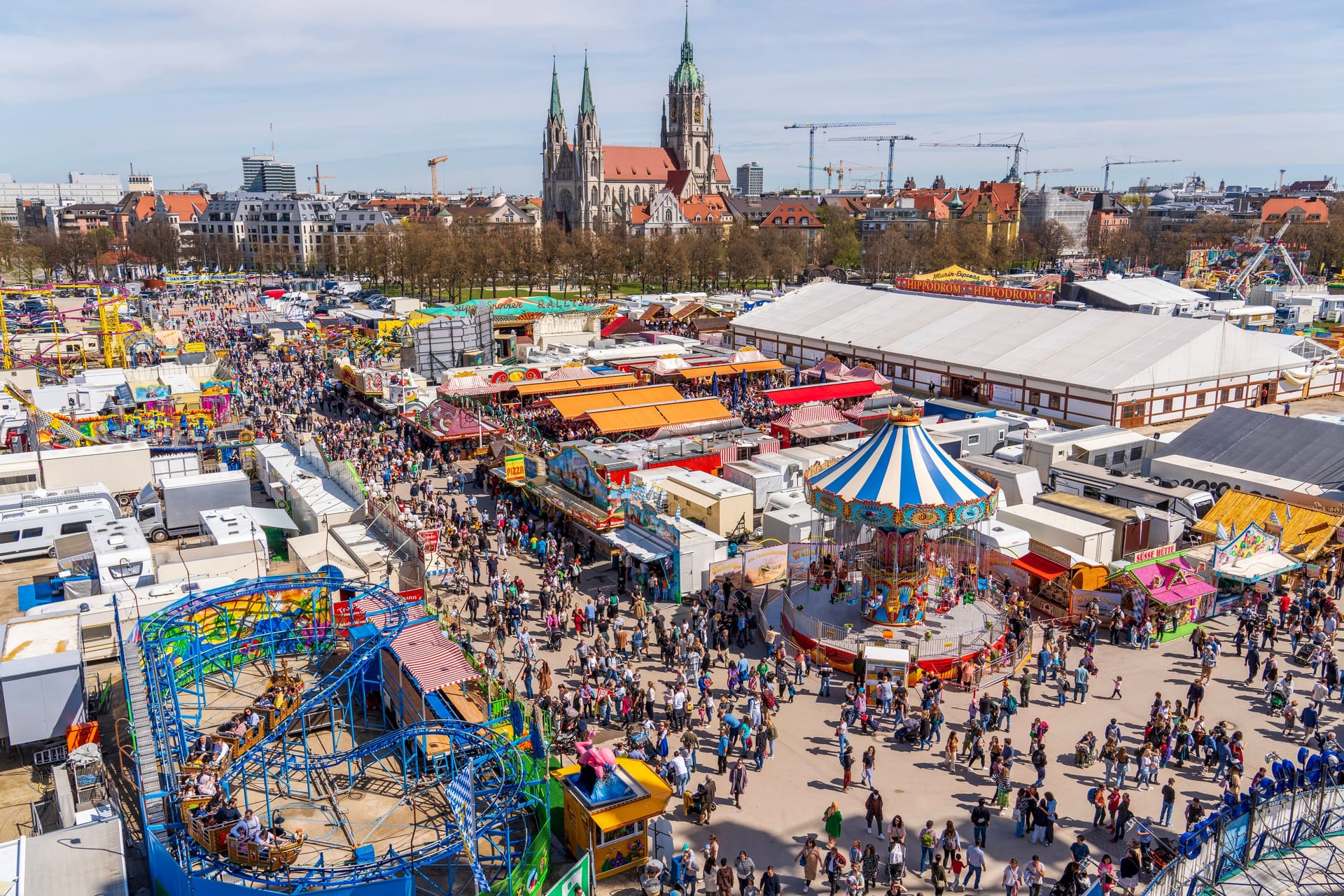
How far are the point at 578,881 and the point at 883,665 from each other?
7389 millimetres

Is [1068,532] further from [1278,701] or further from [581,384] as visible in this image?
[581,384]

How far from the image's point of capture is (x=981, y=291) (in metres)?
48.7

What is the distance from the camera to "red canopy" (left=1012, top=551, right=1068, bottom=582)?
767 inches

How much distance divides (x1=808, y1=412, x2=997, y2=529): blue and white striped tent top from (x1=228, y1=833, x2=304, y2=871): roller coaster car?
1073cm

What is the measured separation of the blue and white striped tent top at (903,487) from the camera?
670 inches

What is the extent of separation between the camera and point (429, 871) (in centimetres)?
1175

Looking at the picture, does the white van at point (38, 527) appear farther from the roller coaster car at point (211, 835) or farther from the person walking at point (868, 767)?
the person walking at point (868, 767)

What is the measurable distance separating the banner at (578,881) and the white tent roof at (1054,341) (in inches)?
1098

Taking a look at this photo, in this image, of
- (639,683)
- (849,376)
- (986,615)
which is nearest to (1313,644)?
(986,615)

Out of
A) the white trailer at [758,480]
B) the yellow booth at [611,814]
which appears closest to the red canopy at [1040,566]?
the white trailer at [758,480]

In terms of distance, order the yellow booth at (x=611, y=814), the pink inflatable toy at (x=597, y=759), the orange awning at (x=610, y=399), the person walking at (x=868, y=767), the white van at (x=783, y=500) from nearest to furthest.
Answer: the yellow booth at (x=611, y=814), the pink inflatable toy at (x=597, y=759), the person walking at (x=868, y=767), the white van at (x=783, y=500), the orange awning at (x=610, y=399)

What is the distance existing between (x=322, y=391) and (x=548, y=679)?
29.5 meters

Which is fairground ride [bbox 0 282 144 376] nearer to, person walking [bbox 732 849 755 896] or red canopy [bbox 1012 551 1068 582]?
red canopy [bbox 1012 551 1068 582]

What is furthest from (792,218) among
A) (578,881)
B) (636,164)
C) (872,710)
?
(578,881)
